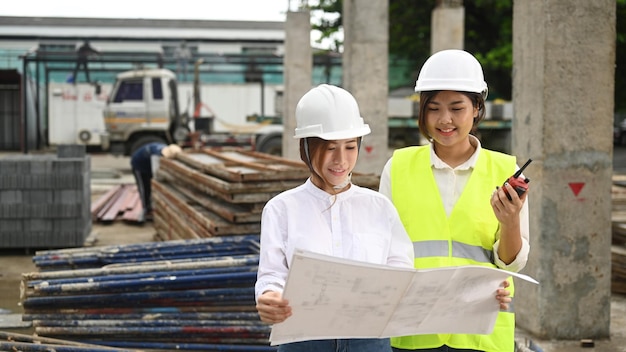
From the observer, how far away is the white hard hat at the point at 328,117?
111 inches

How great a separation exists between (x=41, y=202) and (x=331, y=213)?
30.1ft

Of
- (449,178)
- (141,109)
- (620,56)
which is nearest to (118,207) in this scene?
(141,109)

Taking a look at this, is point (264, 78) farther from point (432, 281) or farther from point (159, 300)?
point (432, 281)

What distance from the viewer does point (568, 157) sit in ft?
20.8

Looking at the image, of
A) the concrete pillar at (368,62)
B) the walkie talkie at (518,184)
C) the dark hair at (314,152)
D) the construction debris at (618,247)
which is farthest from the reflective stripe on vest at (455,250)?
the concrete pillar at (368,62)

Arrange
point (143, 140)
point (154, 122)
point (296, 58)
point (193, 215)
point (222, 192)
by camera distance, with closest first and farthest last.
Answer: point (222, 192), point (193, 215), point (296, 58), point (154, 122), point (143, 140)

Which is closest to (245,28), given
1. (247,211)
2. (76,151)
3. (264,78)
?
(264,78)

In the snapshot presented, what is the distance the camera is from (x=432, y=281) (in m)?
2.65

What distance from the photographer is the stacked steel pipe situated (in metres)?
6.07

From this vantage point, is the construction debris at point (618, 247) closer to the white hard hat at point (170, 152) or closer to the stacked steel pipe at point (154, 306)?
the stacked steel pipe at point (154, 306)

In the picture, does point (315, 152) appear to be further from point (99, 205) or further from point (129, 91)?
point (129, 91)

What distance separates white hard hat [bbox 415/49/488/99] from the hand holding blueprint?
69 cm

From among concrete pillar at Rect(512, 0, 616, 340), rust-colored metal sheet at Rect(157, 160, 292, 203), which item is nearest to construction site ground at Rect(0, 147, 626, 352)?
concrete pillar at Rect(512, 0, 616, 340)

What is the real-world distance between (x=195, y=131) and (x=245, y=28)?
18.1 m
